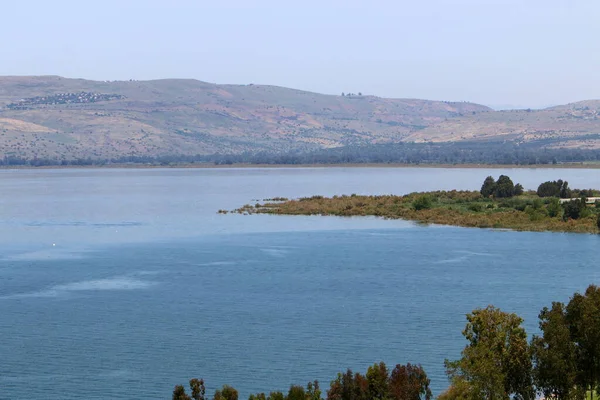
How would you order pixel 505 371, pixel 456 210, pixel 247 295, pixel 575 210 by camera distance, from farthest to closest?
pixel 456 210, pixel 575 210, pixel 247 295, pixel 505 371

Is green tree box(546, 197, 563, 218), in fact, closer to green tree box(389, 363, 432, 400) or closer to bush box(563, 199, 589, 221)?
bush box(563, 199, 589, 221)

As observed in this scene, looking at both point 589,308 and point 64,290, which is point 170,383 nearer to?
point 589,308

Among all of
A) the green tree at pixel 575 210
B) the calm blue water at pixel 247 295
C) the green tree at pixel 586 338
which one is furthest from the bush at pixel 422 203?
the green tree at pixel 586 338

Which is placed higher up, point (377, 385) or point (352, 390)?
point (377, 385)

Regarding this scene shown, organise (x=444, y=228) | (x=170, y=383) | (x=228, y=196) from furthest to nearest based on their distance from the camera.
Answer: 1. (x=228, y=196)
2. (x=444, y=228)
3. (x=170, y=383)

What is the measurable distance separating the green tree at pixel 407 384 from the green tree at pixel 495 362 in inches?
30.2

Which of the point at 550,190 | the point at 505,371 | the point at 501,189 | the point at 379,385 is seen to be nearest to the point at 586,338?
the point at 505,371

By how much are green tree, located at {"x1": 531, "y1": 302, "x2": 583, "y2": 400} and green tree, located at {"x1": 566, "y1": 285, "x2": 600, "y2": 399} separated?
51 centimetres

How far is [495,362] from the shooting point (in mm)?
20219

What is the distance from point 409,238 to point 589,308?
35126mm

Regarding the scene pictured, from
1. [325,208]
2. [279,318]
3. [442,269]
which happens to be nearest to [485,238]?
[442,269]

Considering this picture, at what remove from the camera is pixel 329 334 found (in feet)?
103

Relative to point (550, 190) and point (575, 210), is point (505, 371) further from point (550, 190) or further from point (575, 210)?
point (550, 190)

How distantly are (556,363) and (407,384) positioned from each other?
10.3 feet
